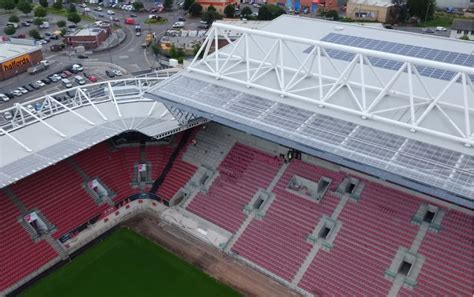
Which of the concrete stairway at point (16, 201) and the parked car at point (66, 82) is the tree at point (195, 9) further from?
the concrete stairway at point (16, 201)

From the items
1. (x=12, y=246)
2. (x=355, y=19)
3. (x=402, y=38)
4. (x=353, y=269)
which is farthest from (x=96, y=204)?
(x=355, y=19)

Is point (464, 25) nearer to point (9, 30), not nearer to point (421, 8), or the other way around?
point (421, 8)

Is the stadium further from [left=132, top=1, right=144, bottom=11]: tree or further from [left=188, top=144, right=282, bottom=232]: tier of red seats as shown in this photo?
[left=132, top=1, right=144, bottom=11]: tree

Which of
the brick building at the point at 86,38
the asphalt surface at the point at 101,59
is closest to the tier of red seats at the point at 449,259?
the asphalt surface at the point at 101,59

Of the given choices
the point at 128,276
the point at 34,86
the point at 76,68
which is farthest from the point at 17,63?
the point at 128,276

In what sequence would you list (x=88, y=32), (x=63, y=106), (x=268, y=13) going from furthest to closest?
1. (x=268, y=13)
2. (x=88, y=32)
3. (x=63, y=106)

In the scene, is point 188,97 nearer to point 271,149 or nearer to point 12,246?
point 271,149

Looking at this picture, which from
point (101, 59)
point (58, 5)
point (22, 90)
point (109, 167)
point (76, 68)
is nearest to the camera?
point (109, 167)
